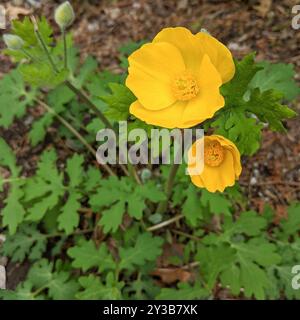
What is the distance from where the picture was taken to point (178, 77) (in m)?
1.97

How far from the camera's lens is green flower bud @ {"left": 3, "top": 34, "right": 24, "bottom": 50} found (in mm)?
2168

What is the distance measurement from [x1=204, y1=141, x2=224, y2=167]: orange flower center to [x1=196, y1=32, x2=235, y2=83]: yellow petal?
0.28 metres

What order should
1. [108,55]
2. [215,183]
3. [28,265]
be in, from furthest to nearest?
1. [108,55]
2. [28,265]
3. [215,183]

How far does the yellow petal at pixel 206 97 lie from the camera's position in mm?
1729

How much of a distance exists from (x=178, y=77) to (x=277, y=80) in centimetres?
93

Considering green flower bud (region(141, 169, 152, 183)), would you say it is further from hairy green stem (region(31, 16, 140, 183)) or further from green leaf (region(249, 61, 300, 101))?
green leaf (region(249, 61, 300, 101))

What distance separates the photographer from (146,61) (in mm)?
1900

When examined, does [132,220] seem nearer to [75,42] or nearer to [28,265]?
[28,265]

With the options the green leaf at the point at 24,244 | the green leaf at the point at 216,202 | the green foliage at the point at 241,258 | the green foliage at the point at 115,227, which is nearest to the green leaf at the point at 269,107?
the green foliage at the point at 115,227

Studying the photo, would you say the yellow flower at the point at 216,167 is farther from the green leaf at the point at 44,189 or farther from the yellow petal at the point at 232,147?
the green leaf at the point at 44,189

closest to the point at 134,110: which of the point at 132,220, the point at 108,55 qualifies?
the point at 132,220

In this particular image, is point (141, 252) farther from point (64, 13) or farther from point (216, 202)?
point (64, 13)

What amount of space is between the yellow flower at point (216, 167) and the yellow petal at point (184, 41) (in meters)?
0.30

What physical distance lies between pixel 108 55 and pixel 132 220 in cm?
122
